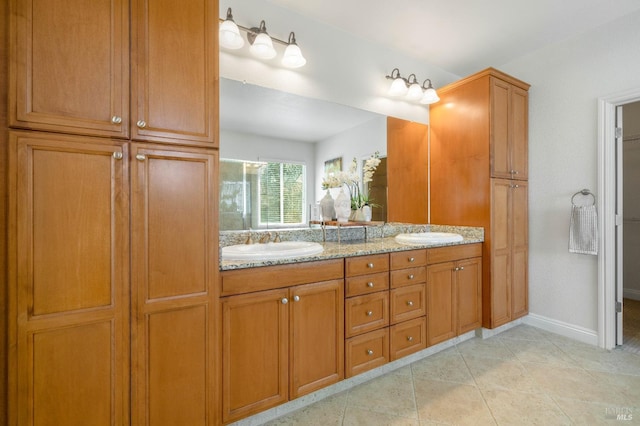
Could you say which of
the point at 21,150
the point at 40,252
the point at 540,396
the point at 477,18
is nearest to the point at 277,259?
the point at 40,252

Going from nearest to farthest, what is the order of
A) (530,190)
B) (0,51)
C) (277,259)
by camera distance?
(0,51)
(277,259)
(530,190)

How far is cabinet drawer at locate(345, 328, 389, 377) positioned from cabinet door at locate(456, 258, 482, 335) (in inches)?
32.9

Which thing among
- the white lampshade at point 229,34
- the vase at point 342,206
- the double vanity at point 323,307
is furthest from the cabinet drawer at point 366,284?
the white lampshade at point 229,34

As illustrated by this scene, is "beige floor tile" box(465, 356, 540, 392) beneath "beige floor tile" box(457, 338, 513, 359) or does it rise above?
beneath

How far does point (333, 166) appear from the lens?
2512 millimetres

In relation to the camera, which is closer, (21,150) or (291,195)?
(21,150)

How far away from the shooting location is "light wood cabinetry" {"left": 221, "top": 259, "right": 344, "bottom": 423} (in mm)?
1476

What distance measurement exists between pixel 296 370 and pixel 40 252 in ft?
4.20

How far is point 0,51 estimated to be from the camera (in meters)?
1.06

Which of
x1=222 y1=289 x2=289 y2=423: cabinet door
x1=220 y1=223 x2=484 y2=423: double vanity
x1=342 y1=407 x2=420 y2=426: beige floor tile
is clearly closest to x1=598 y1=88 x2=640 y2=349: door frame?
x1=220 y1=223 x2=484 y2=423: double vanity

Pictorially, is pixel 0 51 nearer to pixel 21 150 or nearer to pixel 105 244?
pixel 21 150

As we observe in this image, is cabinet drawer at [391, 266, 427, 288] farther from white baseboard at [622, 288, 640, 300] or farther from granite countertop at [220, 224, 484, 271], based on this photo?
white baseboard at [622, 288, 640, 300]

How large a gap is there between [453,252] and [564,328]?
54.9 inches

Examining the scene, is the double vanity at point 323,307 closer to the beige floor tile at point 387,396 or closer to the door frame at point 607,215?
the beige floor tile at point 387,396
